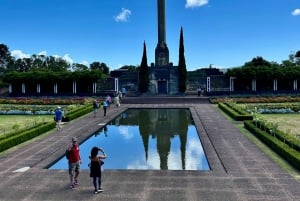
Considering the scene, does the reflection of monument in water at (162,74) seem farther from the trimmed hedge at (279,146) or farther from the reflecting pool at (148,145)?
the trimmed hedge at (279,146)

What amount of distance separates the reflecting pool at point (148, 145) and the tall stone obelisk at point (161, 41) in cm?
3057

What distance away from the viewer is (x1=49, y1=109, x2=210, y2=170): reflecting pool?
1405 centimetres

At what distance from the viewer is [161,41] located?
56.3m

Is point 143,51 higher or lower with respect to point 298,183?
higher

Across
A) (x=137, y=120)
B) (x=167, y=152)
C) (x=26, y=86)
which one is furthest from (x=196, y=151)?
(x=26, y=86)

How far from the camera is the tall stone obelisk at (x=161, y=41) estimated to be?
55281 mm

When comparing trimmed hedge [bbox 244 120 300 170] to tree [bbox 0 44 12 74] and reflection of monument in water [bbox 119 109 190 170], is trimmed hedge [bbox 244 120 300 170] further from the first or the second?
tree [bbox 0 44 12 74]

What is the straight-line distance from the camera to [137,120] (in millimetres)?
27859

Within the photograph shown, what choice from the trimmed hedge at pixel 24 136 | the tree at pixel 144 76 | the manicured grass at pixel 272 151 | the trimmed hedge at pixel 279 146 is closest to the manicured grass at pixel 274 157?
the manicured grass at pixel 272 151

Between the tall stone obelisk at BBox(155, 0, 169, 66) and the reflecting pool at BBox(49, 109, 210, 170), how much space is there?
30570 millimetres

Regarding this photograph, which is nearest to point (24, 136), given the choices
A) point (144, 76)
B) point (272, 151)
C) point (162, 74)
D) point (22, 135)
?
point (22, 135)

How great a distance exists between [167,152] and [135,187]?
576cm

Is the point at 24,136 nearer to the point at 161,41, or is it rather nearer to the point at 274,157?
the point at 274,157

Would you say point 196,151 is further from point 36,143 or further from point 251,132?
point 36,143
